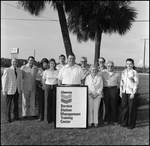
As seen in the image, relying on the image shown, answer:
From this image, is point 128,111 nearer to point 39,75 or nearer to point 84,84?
point 84,84

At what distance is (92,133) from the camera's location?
4.76 m

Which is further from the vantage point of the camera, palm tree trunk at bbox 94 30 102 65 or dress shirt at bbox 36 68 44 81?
palm tree trunk at bbox 94 30 102 65

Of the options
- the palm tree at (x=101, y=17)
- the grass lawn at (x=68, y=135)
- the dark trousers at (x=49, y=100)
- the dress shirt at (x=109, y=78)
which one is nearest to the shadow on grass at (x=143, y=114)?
the grass lawn at (x=68, y=135)

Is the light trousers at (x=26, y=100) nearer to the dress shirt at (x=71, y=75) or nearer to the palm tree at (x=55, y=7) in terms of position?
the dress shirt at (x=71, y=75)

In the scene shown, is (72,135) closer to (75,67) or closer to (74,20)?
(75,67)

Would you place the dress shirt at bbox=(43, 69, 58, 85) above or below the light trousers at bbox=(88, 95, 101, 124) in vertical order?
above

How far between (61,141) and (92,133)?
34.9 inches

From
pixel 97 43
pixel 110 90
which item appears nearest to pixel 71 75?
pixel 110 90

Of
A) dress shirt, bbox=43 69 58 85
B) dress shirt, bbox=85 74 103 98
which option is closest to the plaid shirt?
dress shirt, bbox=43 69 58 85

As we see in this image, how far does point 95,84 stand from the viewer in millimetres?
5234

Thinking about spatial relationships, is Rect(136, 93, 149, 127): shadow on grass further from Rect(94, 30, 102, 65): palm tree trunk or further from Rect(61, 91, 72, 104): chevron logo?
Rect(94, 30, 102, 65): palm tree trunk

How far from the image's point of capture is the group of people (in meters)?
5.11

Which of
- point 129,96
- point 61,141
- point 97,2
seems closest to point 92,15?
point 97,2

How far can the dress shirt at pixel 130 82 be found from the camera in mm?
5035
